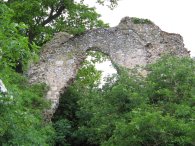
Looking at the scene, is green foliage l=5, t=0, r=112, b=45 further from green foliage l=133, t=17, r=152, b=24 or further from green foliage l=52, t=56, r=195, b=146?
green foliage l=52, t=56, r=195, b=146

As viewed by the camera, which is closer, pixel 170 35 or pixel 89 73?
pixel 170 35

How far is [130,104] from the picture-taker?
10.8 meters

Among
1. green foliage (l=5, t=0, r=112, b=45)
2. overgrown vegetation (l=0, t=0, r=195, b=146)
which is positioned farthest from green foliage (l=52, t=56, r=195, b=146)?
→ green foliage (l=5, t=0, r=112, b=45)

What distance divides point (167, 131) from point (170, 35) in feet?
24.2

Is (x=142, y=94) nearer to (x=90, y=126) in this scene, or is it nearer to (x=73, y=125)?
(x=90, y=126)

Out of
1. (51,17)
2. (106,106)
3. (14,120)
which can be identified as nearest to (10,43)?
(14,120)

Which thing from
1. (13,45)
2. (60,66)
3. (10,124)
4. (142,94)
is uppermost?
(60,66)

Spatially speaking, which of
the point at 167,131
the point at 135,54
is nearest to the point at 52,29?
the point at 135,54

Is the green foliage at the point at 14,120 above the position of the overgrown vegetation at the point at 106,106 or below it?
below

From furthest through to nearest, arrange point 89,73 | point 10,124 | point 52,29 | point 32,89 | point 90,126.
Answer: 1. point 89,73
2. point 52,29
3. point 32,89
4. point 90,126
5. point 10,124

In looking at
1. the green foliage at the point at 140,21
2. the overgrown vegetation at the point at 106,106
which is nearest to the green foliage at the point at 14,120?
the overgrown vegetation at the point at 106,106

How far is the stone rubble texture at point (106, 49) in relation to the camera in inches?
607

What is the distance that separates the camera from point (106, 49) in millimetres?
15938

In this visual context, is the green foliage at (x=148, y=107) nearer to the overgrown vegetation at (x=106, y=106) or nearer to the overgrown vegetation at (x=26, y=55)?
the overgrown vegetation at (x=106, y=106)
